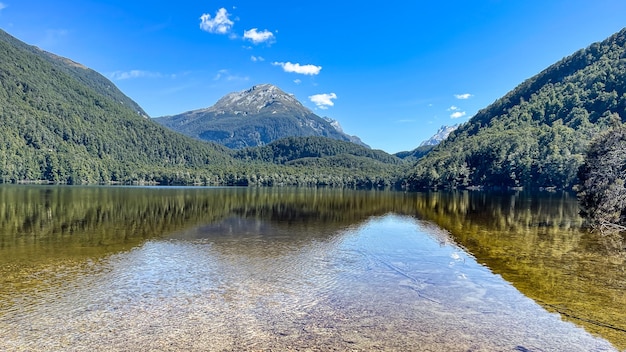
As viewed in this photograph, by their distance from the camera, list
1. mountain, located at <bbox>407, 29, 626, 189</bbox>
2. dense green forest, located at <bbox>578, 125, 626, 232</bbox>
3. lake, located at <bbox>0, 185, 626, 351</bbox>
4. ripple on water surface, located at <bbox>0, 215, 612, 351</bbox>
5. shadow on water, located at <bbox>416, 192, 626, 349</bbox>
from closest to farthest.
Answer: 1. ripple on water surface, located at <bbox>0, 215, 612, 351</bbox>
2. lake, located at <bbox>0, 185, 626, 351</bbox>
3. shadow on water, located at <bbox>416, 192, 626, 349</bbox>
4. dense green forest, located at <bbox>578, 125, 626, 232</bbox>
5. mountain, located at <bbox>407, 29, 626, 189</bbox>

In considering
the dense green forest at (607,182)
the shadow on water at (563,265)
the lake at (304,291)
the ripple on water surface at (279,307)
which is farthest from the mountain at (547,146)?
the ripple on water surface at (279,307)

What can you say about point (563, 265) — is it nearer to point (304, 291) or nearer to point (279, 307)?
point (304, 291)

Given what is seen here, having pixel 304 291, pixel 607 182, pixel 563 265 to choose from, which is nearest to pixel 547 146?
pixel 607 182

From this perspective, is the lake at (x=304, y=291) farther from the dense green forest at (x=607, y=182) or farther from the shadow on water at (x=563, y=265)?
the dense green forest at (x=607, y=182)

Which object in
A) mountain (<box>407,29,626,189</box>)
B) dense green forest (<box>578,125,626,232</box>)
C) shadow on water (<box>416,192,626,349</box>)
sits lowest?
shadow on water (<box>416,192,626,349</box>)

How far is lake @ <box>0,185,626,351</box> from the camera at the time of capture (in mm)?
12930

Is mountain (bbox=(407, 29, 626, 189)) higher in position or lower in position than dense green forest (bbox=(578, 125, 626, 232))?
higher

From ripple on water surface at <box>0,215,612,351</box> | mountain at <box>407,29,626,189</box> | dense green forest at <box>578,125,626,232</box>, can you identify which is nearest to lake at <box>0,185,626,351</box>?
ripple on water surface at <box>0,215,612,351</box>

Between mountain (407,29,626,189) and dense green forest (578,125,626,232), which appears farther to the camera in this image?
mountain (407,29,626,189)

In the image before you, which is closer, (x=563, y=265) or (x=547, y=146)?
(x=563, y=265)

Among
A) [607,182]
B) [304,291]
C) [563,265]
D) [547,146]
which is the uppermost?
[547,146]

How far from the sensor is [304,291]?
1859 cm

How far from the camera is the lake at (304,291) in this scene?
42.4 feet

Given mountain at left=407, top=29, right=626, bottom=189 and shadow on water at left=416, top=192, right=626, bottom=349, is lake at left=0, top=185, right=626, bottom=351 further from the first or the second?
mountain at left=407, top=29, right=626, bottom=189
